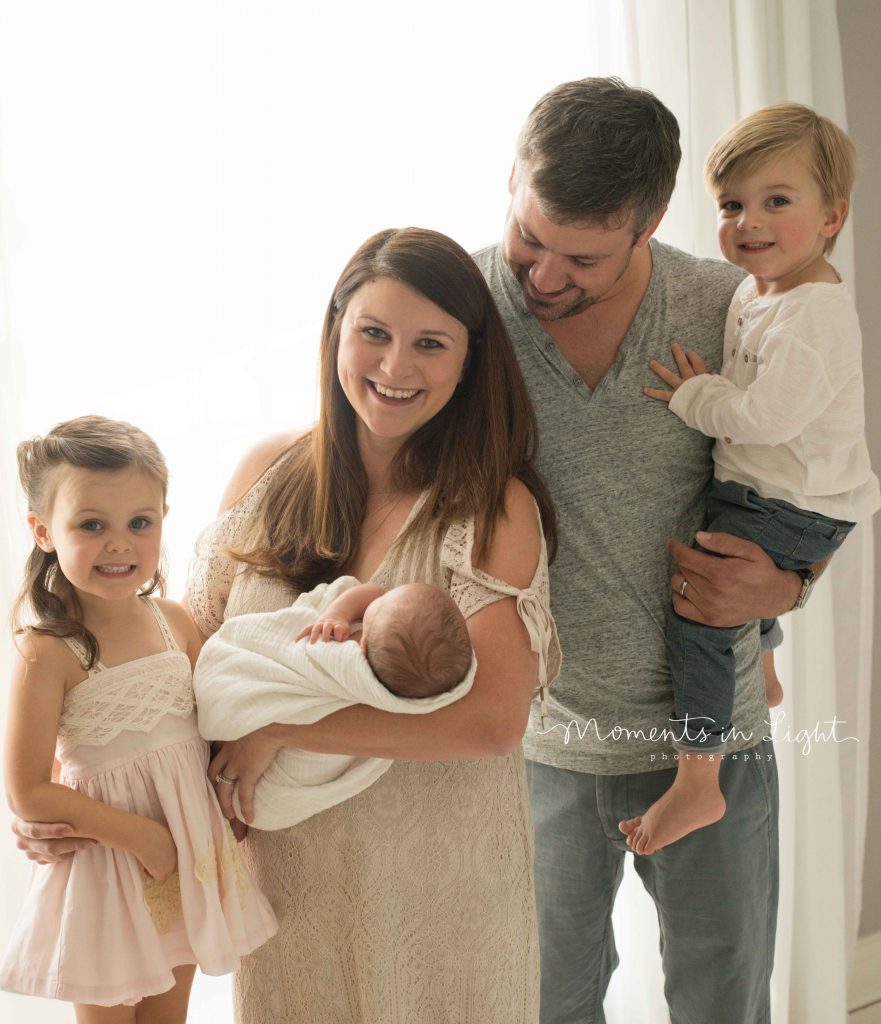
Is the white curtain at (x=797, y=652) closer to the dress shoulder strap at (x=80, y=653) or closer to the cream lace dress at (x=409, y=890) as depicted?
the cream lace dress at (x=409, y=890)

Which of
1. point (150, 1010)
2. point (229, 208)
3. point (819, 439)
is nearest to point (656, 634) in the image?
point (819, 439)

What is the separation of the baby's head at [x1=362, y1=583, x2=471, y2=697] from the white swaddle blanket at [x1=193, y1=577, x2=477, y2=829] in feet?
0.06

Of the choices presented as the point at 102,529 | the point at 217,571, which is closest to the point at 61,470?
the point at 102,529

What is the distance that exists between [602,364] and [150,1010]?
119cm

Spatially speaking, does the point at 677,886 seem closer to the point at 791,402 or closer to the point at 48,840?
the point at 791,402

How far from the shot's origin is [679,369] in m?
1.82

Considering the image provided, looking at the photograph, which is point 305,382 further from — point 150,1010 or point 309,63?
point 150,1010

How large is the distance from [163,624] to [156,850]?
0.32 m

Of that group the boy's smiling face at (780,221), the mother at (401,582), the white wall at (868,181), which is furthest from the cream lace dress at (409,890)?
the white wall at (868,181)

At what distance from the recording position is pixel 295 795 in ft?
4.97

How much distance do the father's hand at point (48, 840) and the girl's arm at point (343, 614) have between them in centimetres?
39

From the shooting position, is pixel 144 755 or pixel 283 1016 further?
pixel 283 1016

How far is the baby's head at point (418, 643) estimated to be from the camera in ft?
4.69

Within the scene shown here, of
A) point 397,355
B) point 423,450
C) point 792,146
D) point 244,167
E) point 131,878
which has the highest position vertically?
point 244,167
